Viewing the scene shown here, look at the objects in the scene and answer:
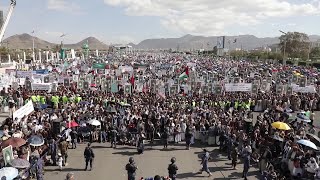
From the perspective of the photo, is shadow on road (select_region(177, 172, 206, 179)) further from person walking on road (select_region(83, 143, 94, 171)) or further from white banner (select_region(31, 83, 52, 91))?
white banner (select_region(31, 83, 52, 91))

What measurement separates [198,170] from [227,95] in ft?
43.7

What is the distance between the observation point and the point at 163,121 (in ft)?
67.0

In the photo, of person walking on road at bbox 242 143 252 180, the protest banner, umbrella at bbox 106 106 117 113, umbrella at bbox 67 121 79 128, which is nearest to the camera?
the protest banner

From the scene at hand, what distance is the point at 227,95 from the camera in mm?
28438

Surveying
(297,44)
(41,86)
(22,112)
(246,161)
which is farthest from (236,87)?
(297,44)

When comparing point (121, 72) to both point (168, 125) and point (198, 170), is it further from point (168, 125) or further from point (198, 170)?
point (198, 170)

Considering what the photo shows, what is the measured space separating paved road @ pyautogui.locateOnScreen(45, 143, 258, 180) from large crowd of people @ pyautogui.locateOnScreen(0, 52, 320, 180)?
472mm

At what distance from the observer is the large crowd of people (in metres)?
14.9

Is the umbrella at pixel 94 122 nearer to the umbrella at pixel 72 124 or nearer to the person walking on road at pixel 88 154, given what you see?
the umbrella at pixel 72 124

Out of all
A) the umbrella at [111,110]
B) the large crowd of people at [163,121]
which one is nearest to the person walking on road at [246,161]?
the large crowd of people at [163,121]

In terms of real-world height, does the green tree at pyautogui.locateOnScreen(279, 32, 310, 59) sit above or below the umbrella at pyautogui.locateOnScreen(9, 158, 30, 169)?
above

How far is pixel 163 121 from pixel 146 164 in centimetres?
426

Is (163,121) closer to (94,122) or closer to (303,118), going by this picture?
(94,122)

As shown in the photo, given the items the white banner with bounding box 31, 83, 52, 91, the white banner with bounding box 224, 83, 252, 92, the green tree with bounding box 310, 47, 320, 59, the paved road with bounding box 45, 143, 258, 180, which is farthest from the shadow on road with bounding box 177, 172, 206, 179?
the green tree with bounding box 310, 47, 320, 59
